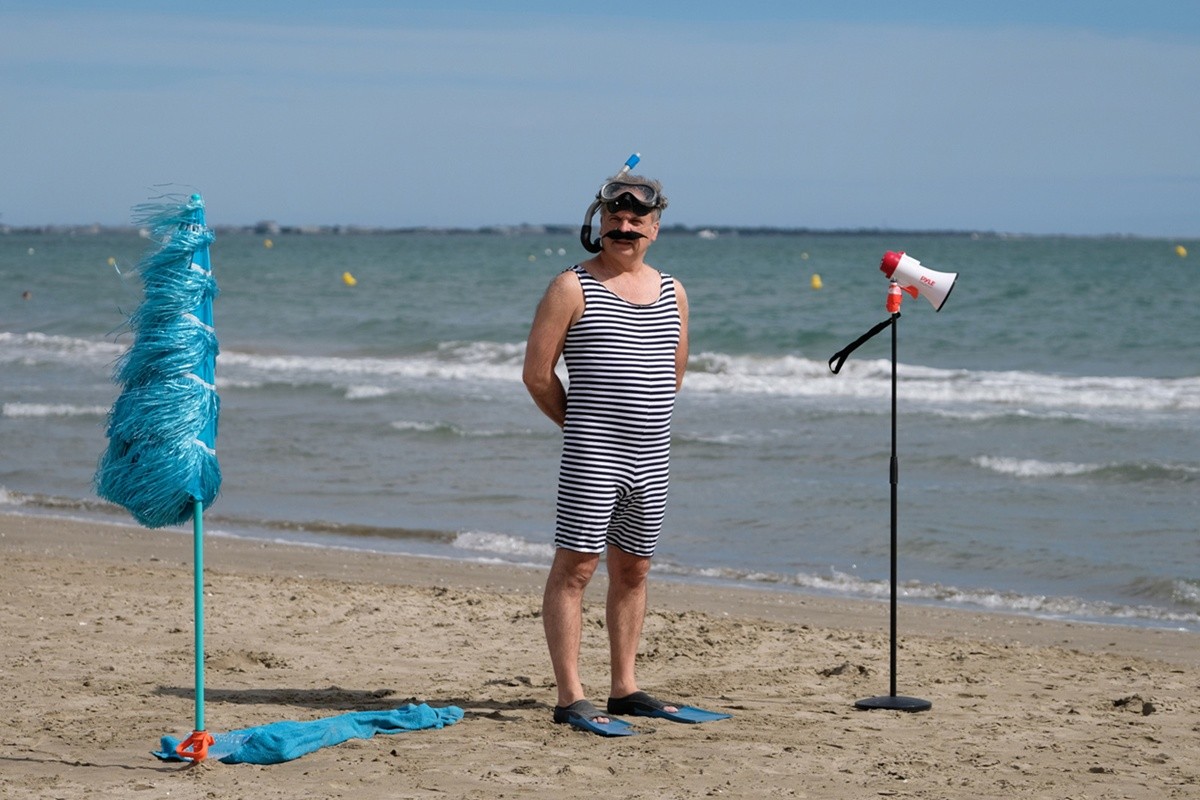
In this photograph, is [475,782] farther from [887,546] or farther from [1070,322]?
[1070,322]

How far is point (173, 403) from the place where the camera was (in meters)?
4.61

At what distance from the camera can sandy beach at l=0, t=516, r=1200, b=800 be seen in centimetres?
467

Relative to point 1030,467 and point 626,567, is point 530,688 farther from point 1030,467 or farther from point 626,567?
point 1030,467

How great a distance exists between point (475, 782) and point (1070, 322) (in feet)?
97.6

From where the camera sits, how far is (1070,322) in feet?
106

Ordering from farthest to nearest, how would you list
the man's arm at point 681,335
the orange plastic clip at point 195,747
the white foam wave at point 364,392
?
the white foam wave at point 364,392
the man's arm at point 681,335
the orange plastic clip at point 195,747

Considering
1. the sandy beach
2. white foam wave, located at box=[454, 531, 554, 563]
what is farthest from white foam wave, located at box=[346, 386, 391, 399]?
the sandy beach

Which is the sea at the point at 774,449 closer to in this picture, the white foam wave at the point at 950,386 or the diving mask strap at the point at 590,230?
the white foam wave at the point at 950,386

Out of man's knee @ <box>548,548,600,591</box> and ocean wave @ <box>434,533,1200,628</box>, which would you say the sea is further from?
man's knee @ <box>548,548,600,591</box>

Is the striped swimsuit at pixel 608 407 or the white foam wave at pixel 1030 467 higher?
the striped swimsuit at pixel 608 407

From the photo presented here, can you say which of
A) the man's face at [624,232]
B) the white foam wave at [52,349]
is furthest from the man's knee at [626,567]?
the white foam wave at [52,349]

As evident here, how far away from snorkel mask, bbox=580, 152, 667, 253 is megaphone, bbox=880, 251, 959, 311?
0.99m

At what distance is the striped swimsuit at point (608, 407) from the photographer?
5.03 meters

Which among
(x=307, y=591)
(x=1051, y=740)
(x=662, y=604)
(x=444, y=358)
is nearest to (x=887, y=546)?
(x=662, y=604)
